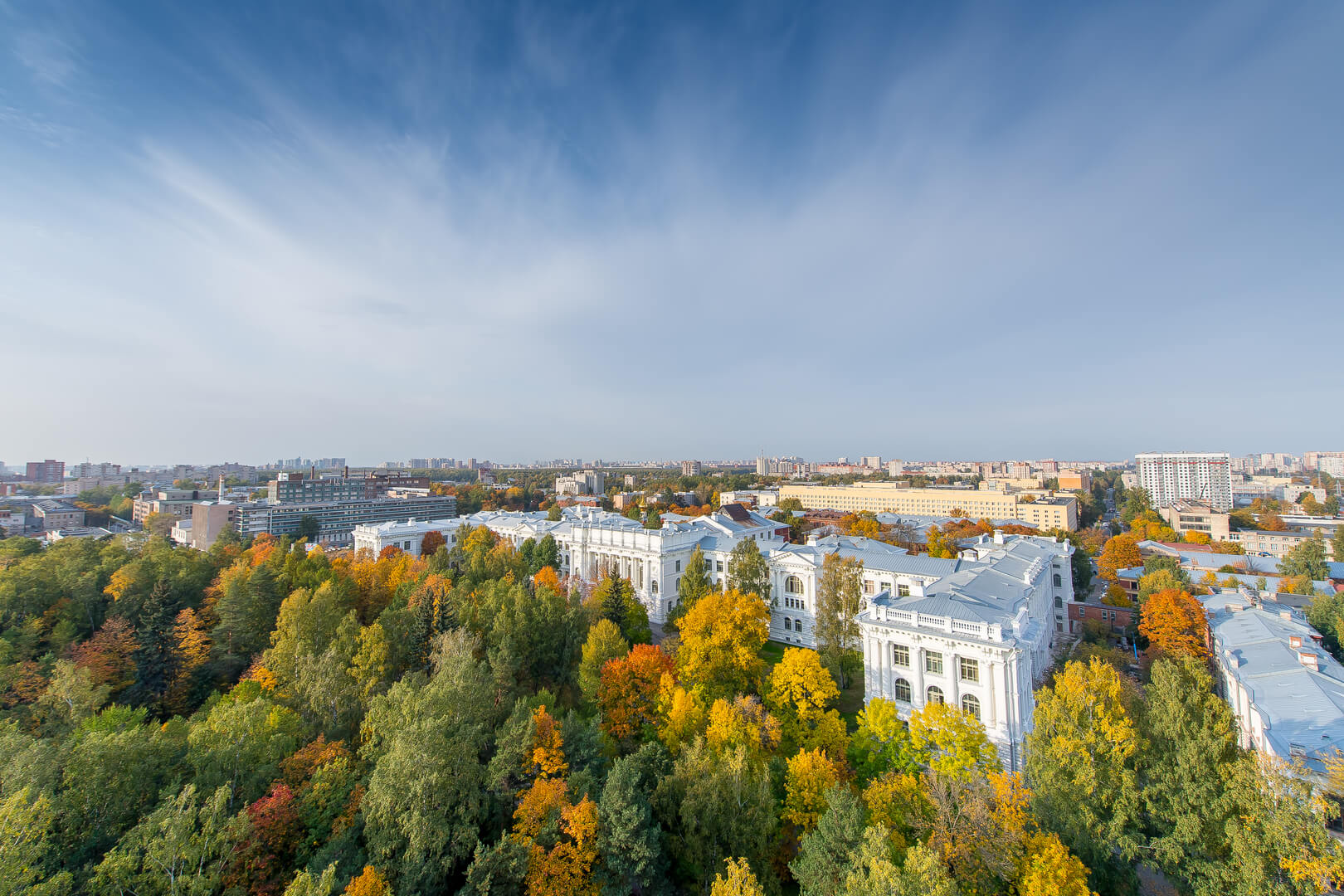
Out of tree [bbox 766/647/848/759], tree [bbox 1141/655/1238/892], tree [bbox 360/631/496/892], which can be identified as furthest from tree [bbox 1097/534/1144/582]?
tree [bbox 360/631/496/892]

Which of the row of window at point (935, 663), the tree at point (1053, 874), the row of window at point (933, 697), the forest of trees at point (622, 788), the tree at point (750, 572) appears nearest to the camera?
the tree at point (1053, 874)

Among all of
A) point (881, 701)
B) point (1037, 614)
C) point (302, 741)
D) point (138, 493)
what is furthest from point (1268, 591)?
point (138, 493)

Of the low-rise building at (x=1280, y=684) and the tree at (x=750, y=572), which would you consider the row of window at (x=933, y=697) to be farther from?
the tree at (x=750, y=572)

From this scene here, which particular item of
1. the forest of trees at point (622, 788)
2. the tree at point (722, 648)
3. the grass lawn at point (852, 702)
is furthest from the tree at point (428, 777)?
the grass lawn at point (852, 702)

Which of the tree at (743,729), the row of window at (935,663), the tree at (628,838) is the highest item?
the row of window at (935,663)

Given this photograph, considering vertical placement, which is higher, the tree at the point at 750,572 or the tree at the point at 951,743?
the tree at the point at 750,572

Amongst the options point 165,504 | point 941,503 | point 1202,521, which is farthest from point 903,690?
point 165,504

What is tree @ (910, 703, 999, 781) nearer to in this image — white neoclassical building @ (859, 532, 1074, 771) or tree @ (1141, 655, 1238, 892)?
white neoclassical building @ (859, 532, 1074, 771)

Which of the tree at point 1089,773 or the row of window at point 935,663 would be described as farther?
Answer: the row of window at point 935,663
